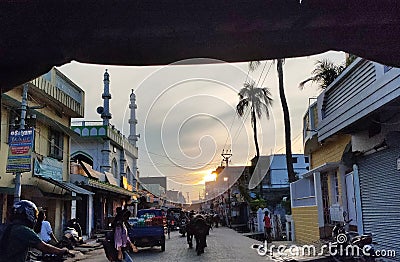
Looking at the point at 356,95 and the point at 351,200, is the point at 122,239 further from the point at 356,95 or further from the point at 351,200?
the point at 351,200

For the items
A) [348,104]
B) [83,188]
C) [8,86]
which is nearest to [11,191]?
[83,188]

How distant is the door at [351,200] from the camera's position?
1465 cm

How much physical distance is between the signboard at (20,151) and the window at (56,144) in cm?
665

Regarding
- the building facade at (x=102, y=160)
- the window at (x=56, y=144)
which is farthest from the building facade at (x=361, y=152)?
the building facade at (x=102, y=160)

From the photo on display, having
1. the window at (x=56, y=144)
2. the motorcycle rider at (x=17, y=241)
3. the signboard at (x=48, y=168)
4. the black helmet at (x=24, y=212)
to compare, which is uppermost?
the window at (x=56, y=144)

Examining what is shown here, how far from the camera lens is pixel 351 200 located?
1502 centimetres

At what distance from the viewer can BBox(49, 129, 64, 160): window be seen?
23.1 metres

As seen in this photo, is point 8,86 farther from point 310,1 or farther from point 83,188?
point 83,188

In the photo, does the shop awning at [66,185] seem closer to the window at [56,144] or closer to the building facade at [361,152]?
the window at [56,144]

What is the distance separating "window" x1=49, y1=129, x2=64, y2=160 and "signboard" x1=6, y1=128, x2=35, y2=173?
665 cm

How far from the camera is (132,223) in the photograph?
2166cm

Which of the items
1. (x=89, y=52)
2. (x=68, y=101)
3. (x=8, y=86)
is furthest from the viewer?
(x=68, y=101)

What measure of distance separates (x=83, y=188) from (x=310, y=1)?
996 inches

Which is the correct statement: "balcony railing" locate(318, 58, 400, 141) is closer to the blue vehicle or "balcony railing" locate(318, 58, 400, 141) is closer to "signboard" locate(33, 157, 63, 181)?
the blue vehicle
